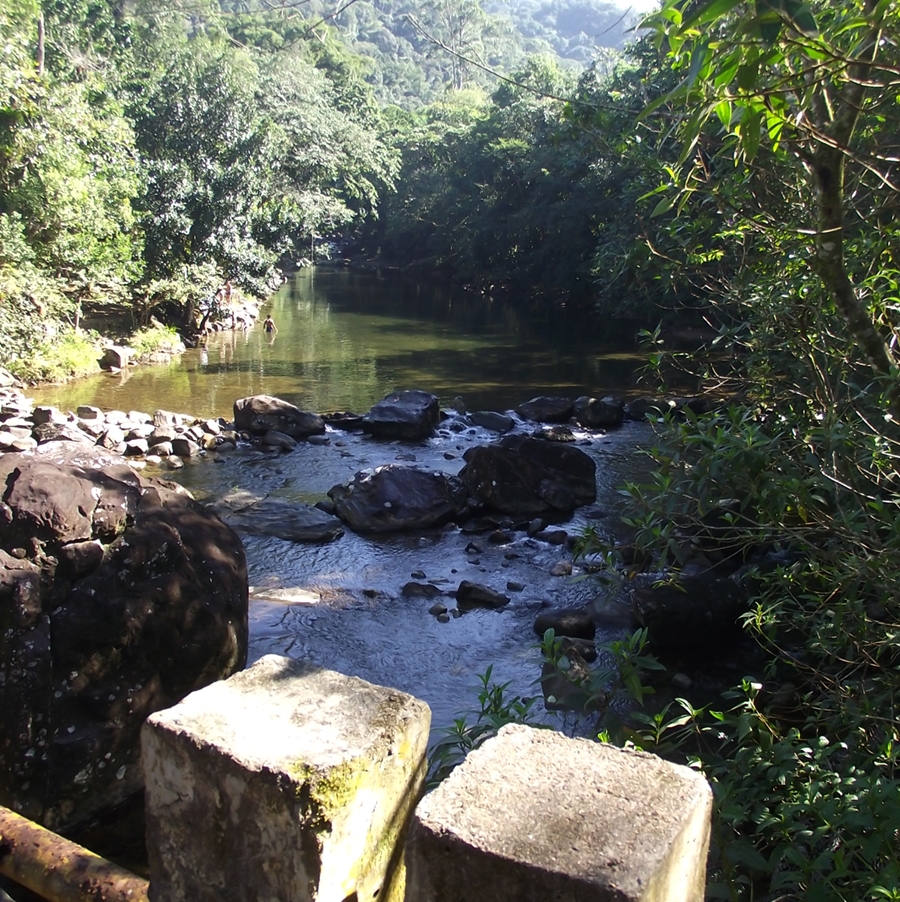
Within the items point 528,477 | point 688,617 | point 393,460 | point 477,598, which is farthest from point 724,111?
point 393,460

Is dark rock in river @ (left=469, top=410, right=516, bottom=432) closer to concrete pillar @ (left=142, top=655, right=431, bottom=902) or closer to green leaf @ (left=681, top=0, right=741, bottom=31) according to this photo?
green leaf @ (left=681, top=0, right=741, bottom=31)

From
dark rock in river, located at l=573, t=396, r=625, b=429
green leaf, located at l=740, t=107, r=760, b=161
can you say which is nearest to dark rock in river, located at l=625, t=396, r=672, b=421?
dark rock in river, located at l=573, t=396, r=625, b=429

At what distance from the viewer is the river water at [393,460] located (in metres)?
7.32

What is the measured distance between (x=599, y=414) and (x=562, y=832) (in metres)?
14.5

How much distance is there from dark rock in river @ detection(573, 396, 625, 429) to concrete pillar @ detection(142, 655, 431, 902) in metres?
14.1

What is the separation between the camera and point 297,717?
1649 millimetres

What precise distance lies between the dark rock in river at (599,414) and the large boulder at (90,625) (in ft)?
35.0

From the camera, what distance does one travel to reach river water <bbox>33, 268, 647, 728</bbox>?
732 cm

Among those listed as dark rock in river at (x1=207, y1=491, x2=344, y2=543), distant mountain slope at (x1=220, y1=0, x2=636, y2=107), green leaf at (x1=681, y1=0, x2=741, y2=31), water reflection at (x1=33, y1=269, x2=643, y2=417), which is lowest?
dark rock in river at (x1=207, y1=491, x2=344, y2=543)

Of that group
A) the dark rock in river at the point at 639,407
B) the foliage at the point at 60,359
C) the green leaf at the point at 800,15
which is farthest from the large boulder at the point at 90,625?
the foliage at the point at 60,359

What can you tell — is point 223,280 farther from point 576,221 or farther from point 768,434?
point 768,434

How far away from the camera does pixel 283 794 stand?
4.77 feet

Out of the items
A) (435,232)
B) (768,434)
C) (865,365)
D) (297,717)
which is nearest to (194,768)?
(297,717)

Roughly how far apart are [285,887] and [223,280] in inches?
951
